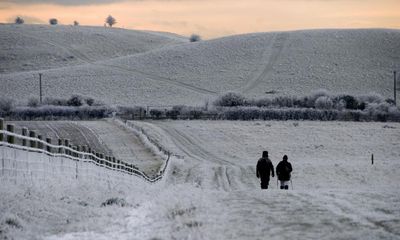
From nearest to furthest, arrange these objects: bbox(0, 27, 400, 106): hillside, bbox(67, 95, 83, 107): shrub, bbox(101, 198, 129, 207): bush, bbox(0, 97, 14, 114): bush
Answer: bbox(101, 198, 129, 207): bush < bbox(0, 97, 14, 114): bush < bbox(67, 95, 83, 107): shrub < bbox(0, 27, 400, 106): hillside

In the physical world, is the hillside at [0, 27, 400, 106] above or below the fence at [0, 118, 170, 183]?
above

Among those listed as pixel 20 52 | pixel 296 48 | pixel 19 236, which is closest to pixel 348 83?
pixel 296 48

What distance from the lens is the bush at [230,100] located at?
11683 centimetres

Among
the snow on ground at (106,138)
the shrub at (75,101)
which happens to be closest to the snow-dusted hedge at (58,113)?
the snow on ground at (106,138)

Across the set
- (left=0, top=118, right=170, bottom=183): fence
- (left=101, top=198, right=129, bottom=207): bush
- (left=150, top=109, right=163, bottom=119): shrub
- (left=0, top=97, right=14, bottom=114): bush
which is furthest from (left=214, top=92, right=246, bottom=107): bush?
(left=101, top=198, right=129, bottom=207): bush

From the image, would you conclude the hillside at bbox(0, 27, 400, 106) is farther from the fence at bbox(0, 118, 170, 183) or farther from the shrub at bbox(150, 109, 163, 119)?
the fence at bbox(0, 118, 170, 183)

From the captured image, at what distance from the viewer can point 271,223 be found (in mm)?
13797

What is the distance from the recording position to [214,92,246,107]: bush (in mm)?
116831

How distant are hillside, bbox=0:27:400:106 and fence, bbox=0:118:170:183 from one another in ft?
328

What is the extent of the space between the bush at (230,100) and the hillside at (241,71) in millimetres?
6930

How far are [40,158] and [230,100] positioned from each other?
99.6 meters

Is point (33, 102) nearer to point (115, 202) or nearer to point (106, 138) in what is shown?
point (106, 138)

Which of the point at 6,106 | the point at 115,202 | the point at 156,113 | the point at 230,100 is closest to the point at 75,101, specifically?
the point at 6,106

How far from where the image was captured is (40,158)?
58.2 ft
